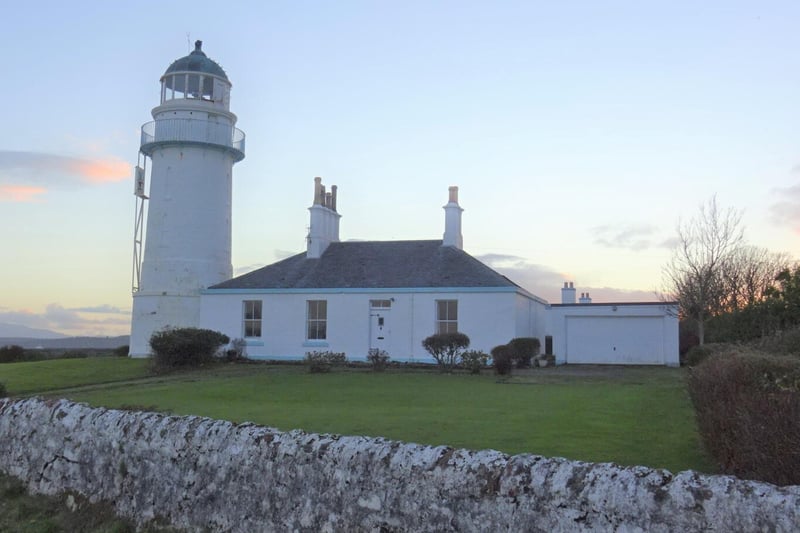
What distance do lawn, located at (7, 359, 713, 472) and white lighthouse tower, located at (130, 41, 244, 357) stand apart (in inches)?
304

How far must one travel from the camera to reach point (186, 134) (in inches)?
1204

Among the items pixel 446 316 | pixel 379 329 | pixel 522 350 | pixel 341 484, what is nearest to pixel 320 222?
pixel 379 329

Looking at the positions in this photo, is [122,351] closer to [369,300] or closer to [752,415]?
[369,300]

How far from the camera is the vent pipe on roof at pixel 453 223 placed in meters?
30.4

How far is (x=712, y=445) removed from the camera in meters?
7.26

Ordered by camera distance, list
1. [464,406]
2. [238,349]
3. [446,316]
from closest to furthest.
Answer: [464,406] → [446,316] → [238,349]

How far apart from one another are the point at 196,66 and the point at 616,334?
2164 cm

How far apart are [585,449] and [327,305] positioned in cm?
2175

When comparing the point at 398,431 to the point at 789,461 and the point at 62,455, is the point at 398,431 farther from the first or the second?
the point at 789,461

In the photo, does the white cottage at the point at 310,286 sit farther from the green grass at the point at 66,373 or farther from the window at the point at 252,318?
the green grass at the point at 66,373

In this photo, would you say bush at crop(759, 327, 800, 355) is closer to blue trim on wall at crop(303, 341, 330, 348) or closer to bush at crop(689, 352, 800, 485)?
bush at crop(689, 352, 800, 485)

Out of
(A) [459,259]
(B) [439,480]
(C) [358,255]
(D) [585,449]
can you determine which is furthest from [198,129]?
(B) [439,480]

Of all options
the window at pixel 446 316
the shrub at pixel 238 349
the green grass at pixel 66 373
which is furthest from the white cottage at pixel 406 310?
the green grass at pixel 66 373

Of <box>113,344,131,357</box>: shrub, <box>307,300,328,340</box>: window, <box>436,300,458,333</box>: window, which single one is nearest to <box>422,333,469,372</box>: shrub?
<box>436,300,458,333</box>: window
